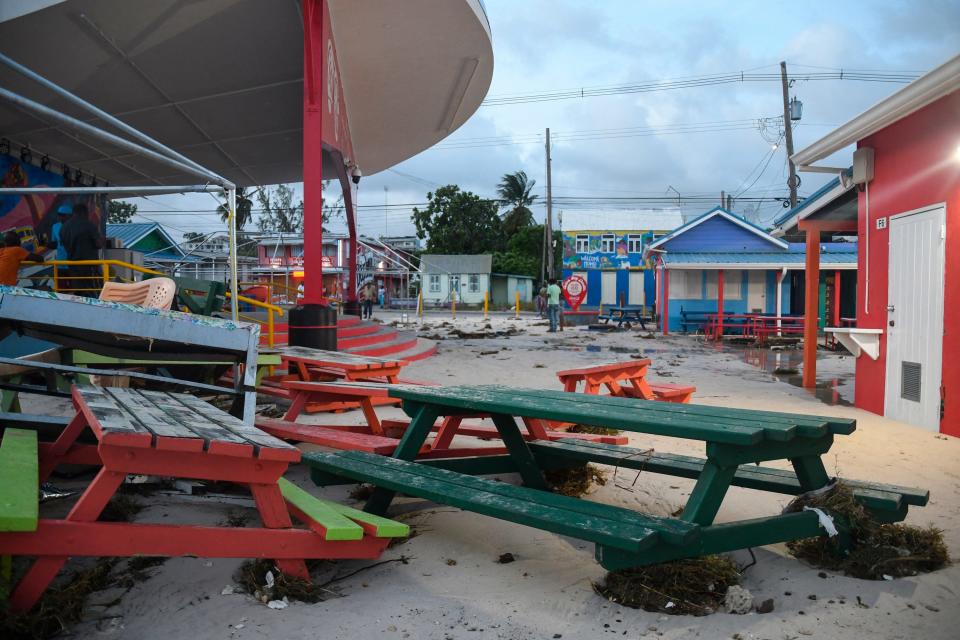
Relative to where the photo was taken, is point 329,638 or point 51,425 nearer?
point 329,638

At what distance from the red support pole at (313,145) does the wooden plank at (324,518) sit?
4759 millimetres

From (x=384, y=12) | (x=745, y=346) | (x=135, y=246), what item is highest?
(x=384, y=12)

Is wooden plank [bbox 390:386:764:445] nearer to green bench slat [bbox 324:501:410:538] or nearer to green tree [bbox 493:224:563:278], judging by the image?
green bench slat [bbox 324:501:410:538]

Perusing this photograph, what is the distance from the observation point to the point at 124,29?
7656 millimetres

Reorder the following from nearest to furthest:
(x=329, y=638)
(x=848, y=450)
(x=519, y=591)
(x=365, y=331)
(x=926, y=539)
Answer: (x=329, y=638) < (x=519, y=591) < (x=926, y=539) < (x=848, y=450) < (x=365, y=331)

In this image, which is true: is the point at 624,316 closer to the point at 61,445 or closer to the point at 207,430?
the point at 61,445

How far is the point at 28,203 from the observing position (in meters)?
12.3

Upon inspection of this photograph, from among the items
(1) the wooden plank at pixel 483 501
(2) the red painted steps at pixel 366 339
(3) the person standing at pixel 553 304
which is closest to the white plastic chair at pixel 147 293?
(1) the wooden plank at pixel 483 501

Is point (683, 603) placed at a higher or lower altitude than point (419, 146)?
lower

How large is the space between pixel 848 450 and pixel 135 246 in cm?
2913

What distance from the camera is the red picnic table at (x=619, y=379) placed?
238 inches

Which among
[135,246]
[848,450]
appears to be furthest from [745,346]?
[135,246]

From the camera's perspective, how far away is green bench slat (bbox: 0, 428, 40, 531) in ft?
6.56

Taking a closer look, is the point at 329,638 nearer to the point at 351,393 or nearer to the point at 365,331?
the point at 351,393
